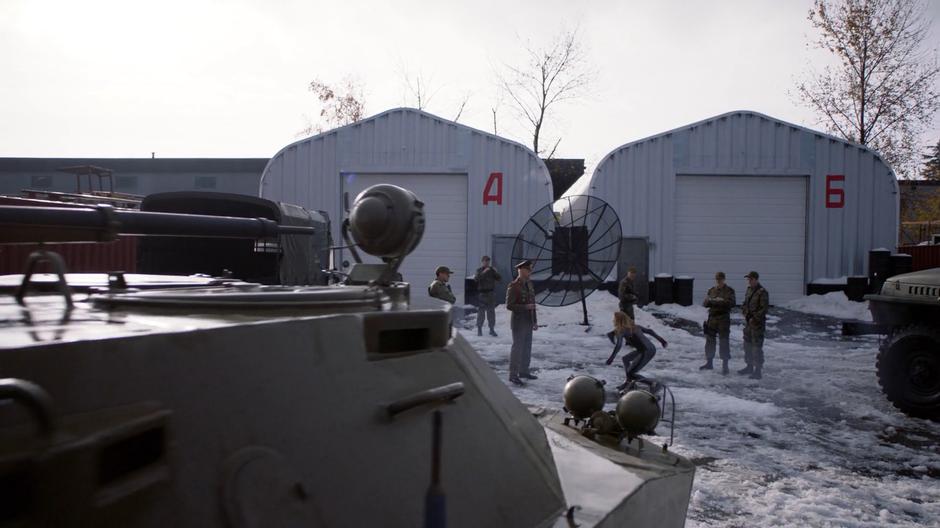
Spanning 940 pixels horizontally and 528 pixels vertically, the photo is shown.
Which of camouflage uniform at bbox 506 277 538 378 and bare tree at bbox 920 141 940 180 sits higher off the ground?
bare tree at bbox 920 141 940 180

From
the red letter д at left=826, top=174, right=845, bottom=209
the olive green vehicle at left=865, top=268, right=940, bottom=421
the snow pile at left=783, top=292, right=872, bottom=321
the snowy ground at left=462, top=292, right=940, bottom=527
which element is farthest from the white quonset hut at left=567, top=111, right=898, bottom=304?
the olive green vehicle at left=865, top=268, right=940, bottom=421

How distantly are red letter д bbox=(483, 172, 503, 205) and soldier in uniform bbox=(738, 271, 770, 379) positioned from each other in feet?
30.1

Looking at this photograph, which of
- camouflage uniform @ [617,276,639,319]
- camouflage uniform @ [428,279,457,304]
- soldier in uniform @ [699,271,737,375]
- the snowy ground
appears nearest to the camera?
the snowy ground

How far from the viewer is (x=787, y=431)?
7.24m

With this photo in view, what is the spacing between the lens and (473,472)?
194 centimetres

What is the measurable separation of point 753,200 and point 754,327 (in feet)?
33.0

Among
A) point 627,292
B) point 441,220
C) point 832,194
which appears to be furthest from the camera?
point 441,220

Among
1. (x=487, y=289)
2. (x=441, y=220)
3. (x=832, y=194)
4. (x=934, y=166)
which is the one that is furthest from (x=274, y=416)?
(x=934, y=166)

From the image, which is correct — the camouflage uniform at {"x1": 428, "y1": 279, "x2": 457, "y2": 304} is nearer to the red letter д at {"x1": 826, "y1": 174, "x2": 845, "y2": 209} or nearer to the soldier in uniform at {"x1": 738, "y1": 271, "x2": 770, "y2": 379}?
the soldier in uniform at {"x1": 738, "y1": 271, "x2": 770, "y2": 379}

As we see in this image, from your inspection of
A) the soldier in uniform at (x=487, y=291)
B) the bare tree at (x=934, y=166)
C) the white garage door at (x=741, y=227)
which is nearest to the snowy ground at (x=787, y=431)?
the soldier in uniform at (x=487, y=291)

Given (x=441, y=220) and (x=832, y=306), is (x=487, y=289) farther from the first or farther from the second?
(x=832, y=306)

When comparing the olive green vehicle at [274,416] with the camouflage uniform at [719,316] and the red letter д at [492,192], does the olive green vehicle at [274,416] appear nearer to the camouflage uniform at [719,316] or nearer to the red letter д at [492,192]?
the camouflage uniform at [719,316]

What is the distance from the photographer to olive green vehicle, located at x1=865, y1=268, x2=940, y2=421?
7.78 metres

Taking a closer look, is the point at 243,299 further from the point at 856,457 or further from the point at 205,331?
the point at 856,457
